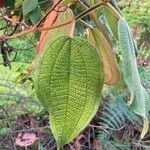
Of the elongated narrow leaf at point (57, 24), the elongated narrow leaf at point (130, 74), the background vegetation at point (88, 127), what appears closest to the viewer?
the elongated narrow leaf at point (130, 74)

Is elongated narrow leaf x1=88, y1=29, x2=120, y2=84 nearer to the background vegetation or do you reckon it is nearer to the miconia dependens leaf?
the miconia dependens leaf

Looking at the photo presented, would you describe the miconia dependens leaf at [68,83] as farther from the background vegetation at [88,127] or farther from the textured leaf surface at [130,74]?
the background vegetation at [88,127]

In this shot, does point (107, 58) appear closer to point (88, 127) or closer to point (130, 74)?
point (130, 74)

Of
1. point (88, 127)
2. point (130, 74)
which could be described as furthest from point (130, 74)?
point (88, 127)

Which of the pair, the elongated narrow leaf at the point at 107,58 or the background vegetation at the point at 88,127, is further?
the background vegetation at the point at 88,127

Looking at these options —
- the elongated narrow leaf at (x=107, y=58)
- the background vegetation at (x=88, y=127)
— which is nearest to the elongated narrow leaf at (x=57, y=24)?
the elongated narrow leaf at (x=107, y=58)

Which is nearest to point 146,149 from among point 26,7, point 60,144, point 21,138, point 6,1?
point 21,138

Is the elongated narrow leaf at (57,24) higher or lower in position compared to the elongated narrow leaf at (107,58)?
higher

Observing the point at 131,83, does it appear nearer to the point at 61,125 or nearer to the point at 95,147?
the point at 61,125
